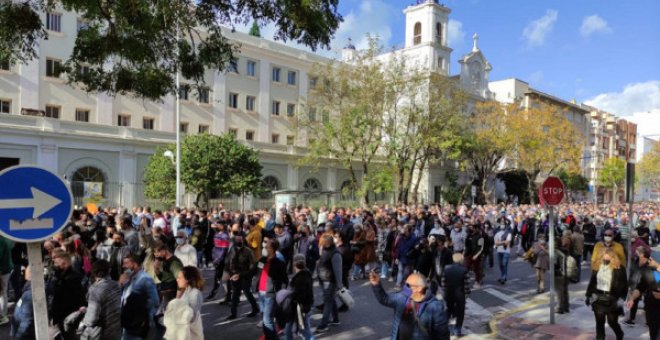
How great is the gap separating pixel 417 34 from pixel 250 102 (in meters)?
19.9

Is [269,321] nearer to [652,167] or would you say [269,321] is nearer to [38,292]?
[38,292]

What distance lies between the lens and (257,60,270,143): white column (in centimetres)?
4221

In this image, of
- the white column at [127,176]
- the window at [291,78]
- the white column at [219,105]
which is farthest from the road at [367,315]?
the window at [291,78]

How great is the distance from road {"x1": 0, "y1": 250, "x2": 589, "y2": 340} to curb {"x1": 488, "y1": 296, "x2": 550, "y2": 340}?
0.12 m

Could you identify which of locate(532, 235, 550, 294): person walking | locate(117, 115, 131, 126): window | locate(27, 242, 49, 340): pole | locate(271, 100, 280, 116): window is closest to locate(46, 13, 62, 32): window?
locate(117, 115, 131, 126): window

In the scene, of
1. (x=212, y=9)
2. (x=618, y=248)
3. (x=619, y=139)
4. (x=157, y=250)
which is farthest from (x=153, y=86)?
(x=619, y=139)

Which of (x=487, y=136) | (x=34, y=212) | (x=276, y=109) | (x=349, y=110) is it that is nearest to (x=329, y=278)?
(x=34, y=212)

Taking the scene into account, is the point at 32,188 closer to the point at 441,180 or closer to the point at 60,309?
the point at 60,309

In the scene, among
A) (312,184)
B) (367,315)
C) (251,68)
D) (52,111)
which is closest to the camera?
(367,315)

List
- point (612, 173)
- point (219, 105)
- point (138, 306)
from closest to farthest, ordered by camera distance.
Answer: point (138, 306), point (219, 105), point (612, 173)

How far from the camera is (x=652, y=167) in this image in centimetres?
7250

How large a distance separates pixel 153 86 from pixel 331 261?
4620 millimetres

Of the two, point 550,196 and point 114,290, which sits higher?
point 550,196

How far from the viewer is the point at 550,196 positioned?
9.64 meters
